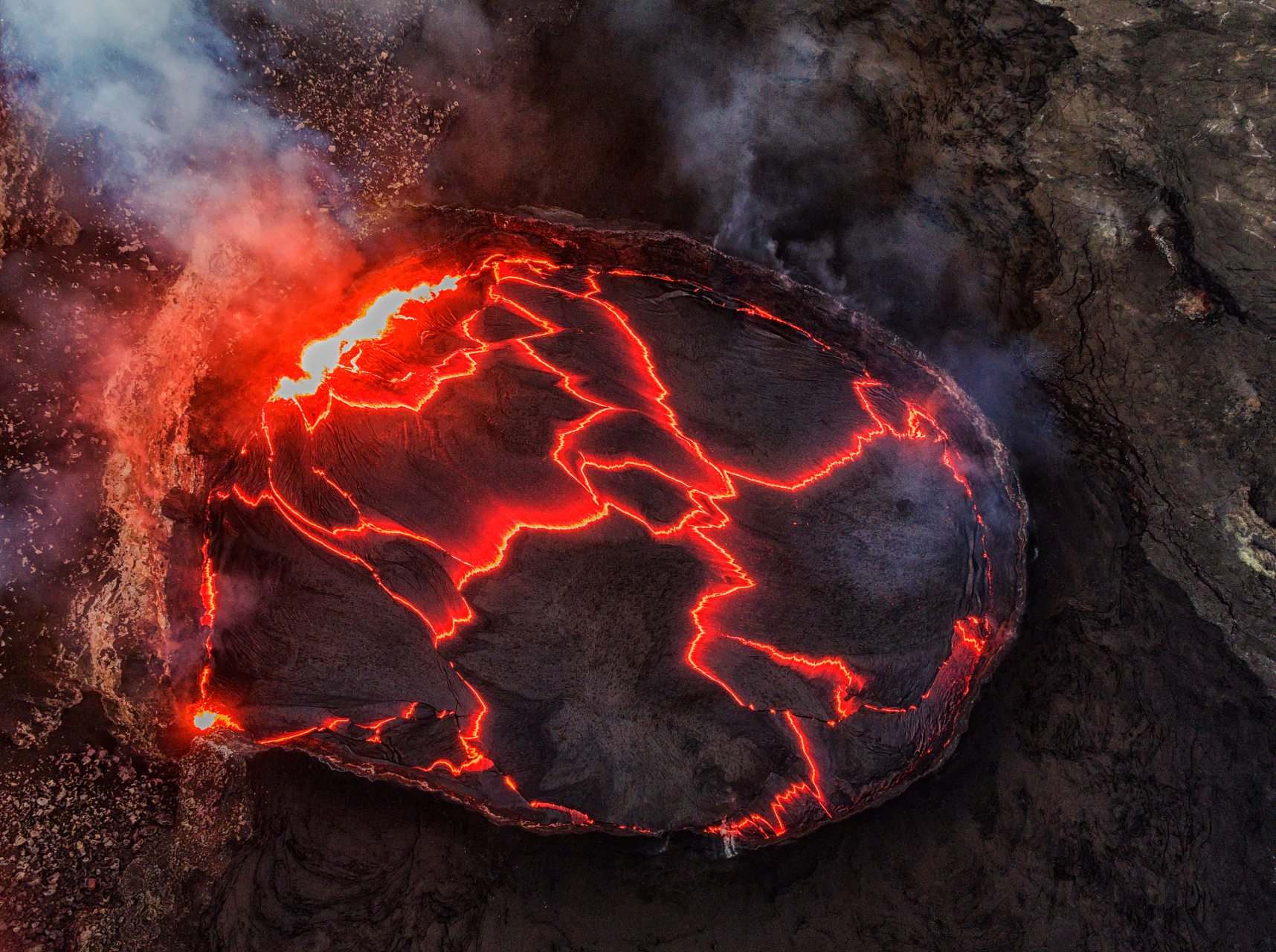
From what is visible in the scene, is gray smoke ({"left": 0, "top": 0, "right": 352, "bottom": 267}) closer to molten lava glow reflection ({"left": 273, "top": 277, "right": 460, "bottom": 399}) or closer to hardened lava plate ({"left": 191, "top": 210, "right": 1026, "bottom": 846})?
molten lava glow reflection ({"left": 273, "top": 277, "right": 460, "bottom": 399})

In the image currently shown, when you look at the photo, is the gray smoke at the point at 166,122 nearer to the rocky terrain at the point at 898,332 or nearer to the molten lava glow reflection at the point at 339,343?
the rocky terrain at the point at 898,332

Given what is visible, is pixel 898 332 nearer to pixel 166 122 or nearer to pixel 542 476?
pixel 542 476

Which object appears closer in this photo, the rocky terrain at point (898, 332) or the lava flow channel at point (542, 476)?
the rocky terrain at point (898, 332)

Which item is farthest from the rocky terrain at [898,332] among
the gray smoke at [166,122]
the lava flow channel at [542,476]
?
the lava flow channel at [542,476]

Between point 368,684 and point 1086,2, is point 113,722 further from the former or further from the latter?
point 1086,2

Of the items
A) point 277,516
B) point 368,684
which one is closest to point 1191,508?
point 368,684

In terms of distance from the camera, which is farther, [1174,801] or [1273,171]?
[1174,801]
